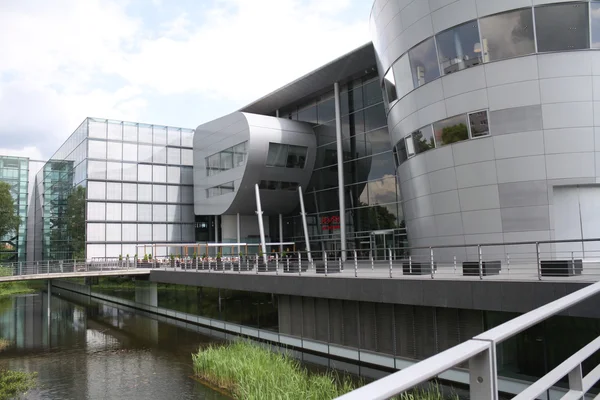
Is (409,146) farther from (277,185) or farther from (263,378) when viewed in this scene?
(277,185)

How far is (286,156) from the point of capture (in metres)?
40.3

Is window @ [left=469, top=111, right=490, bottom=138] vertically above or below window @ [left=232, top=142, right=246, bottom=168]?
below

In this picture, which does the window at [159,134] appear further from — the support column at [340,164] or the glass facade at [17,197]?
the glass facade at [17,197]

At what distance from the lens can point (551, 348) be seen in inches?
480

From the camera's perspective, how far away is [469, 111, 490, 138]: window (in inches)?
751

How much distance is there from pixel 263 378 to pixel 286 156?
27.4 meters

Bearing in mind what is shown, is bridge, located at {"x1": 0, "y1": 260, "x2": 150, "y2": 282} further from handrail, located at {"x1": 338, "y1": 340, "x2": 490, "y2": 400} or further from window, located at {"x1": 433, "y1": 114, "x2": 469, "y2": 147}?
handrail, located at {"x1": 338, "y1": 340, "x2": 490, "y2": 400}

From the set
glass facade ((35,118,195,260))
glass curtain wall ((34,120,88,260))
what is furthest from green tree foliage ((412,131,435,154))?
glass curtain wall ((34,120,88,260))

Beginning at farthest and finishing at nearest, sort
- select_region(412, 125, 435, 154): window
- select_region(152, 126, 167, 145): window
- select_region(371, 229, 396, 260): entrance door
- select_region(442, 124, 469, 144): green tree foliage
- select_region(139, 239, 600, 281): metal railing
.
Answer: select_region(152, 126, 167, 145): window, select_region(371, 229, 396, 260): entrance door, select_region(412, 125, 435, 154): window, select_region(442, 124, 469, 144): green tree foliage, select_region(139, 239, 600, 281): metal railing

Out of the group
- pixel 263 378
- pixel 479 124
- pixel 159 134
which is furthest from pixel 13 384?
pixel 159 134

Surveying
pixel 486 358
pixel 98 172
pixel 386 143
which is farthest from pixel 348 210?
pixel 486 358

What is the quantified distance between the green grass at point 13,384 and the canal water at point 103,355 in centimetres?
36

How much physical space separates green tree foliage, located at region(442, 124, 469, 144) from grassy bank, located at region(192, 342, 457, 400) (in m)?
10.1

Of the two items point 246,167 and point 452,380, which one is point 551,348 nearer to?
point 452,380
